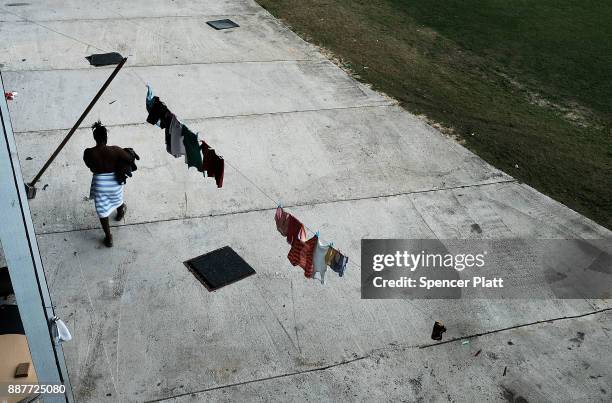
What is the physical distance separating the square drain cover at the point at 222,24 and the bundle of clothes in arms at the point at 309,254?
813 centimetres

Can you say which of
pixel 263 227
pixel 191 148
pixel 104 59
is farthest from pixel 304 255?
pixel 104 59

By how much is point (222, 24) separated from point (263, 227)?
729 cm

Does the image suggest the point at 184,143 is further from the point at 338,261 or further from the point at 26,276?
the point at 26,276

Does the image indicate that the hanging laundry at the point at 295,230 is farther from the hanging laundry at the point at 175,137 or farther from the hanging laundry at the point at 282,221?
the hanging laundry at the point at 175,137

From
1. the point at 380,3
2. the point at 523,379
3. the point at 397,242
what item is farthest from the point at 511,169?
the point at 380,3

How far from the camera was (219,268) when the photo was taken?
6742mm

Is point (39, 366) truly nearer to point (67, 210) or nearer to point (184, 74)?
point (67, 210)

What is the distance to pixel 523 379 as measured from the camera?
578cm

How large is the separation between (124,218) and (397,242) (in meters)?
3.36

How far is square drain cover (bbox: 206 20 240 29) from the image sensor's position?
13.1 m

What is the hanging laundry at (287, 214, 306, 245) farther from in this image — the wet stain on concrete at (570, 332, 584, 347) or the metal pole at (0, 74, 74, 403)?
the wet stain on concrete at (570, 332, 584, 347)

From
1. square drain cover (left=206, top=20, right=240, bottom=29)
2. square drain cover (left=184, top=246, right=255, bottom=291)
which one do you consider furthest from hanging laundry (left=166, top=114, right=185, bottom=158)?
square drain cover (left=206, top=20, right=240, bottom=29)

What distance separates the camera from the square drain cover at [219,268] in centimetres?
658

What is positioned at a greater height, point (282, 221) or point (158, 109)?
point (158, 109)
